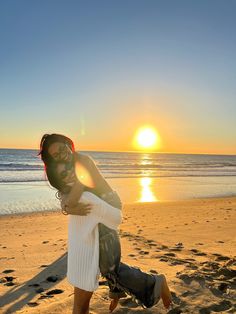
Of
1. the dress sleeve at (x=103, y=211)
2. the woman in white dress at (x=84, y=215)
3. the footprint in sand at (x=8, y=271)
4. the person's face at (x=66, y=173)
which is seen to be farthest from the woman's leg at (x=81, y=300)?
the footprint in sand at (x=8, y=271)

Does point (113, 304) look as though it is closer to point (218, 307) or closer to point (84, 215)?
point (218, 307)

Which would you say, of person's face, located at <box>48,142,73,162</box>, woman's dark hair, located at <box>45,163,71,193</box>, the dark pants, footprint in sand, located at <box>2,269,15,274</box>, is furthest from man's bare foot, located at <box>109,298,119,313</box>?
footprint in sand, located at <box>2,269,15,274</box>

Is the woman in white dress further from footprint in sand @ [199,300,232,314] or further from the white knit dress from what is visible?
footprint in sand @ [199,300,232,314]

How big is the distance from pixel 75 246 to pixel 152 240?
5743mm

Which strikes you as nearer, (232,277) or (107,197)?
(107,197)

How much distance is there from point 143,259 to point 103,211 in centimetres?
411

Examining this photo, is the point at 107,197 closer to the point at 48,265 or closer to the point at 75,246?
the point at 75,246

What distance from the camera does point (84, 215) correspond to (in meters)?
3.28

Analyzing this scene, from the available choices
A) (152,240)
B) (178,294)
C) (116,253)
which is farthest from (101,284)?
(152,240)

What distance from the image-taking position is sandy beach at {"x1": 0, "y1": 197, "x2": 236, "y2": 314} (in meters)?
4.75

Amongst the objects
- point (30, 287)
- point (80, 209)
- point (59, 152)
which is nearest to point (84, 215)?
point (80, 209)

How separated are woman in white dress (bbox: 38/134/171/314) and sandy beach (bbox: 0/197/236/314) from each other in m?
1.29

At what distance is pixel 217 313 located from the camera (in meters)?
4.39

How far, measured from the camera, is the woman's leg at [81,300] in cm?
344
